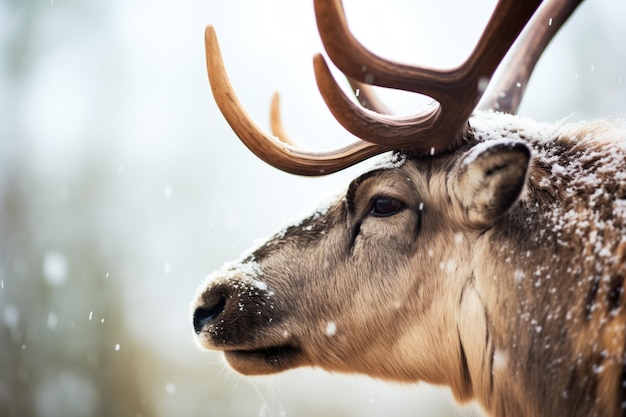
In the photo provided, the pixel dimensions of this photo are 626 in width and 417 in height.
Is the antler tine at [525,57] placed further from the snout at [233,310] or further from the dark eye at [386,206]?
the snout at [233,310]

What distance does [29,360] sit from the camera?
9.57m

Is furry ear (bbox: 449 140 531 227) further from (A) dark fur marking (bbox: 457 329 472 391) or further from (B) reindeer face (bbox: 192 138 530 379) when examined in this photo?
(A) dark fur marking (bbox: 457 329 472 391)

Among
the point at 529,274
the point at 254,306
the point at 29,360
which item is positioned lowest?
the point at 29,360

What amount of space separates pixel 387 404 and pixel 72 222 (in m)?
7.32

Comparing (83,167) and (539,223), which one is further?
(83,167)

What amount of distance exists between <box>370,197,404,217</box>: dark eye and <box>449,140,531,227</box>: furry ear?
0.24 metres

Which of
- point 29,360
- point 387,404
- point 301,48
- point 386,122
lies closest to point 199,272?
point 29,360

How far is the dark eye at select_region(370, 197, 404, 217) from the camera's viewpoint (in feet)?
7.07

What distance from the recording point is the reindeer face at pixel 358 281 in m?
2.08

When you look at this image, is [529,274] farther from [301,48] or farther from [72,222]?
[301,48]

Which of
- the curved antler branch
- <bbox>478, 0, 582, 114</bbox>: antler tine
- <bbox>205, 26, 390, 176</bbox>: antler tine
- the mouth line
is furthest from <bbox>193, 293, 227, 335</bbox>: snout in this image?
<bbox>478, 0, 582, 114</bbox>: antler tine

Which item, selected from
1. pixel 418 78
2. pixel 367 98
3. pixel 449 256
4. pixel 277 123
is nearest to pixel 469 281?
pixel 449 256

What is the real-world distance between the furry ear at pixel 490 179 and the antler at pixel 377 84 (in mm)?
212

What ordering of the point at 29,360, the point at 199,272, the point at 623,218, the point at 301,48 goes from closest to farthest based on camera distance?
the point at 623,218
the point at 29,360
the point at 199,272
the point at 301,48
